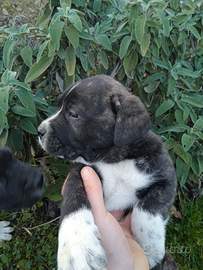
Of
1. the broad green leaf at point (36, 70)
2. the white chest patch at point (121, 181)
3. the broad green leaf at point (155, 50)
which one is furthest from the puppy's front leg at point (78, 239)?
the broad green leaf at point (155, 50)

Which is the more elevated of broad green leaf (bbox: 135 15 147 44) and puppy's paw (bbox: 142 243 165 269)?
broad green leaf (bbox: 135 15 147 44)

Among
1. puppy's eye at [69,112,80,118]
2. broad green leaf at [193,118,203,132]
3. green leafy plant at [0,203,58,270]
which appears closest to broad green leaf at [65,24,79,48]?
puppy's eye at [69,112,80,118]

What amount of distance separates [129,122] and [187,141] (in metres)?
1.03

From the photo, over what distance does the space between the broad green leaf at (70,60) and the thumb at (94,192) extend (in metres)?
1.16

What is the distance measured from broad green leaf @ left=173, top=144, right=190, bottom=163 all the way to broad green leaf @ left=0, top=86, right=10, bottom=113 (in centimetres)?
211

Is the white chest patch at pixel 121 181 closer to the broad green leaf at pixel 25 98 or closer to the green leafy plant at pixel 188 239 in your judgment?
the broad green leaf at pixel 25 98

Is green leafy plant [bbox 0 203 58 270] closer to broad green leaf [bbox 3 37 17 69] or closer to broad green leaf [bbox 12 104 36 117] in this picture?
broad green leaf [bbox 12 104 36 117]

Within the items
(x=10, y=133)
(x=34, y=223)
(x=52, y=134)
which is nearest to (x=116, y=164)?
(x=52, y=134)

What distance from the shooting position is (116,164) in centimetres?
257

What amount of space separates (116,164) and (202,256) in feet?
6.72

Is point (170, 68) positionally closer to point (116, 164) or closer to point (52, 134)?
point (116, 164)

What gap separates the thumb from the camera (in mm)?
2250

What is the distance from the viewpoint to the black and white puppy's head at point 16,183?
1.95 m

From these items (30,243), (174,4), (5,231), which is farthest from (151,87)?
(5,231)
